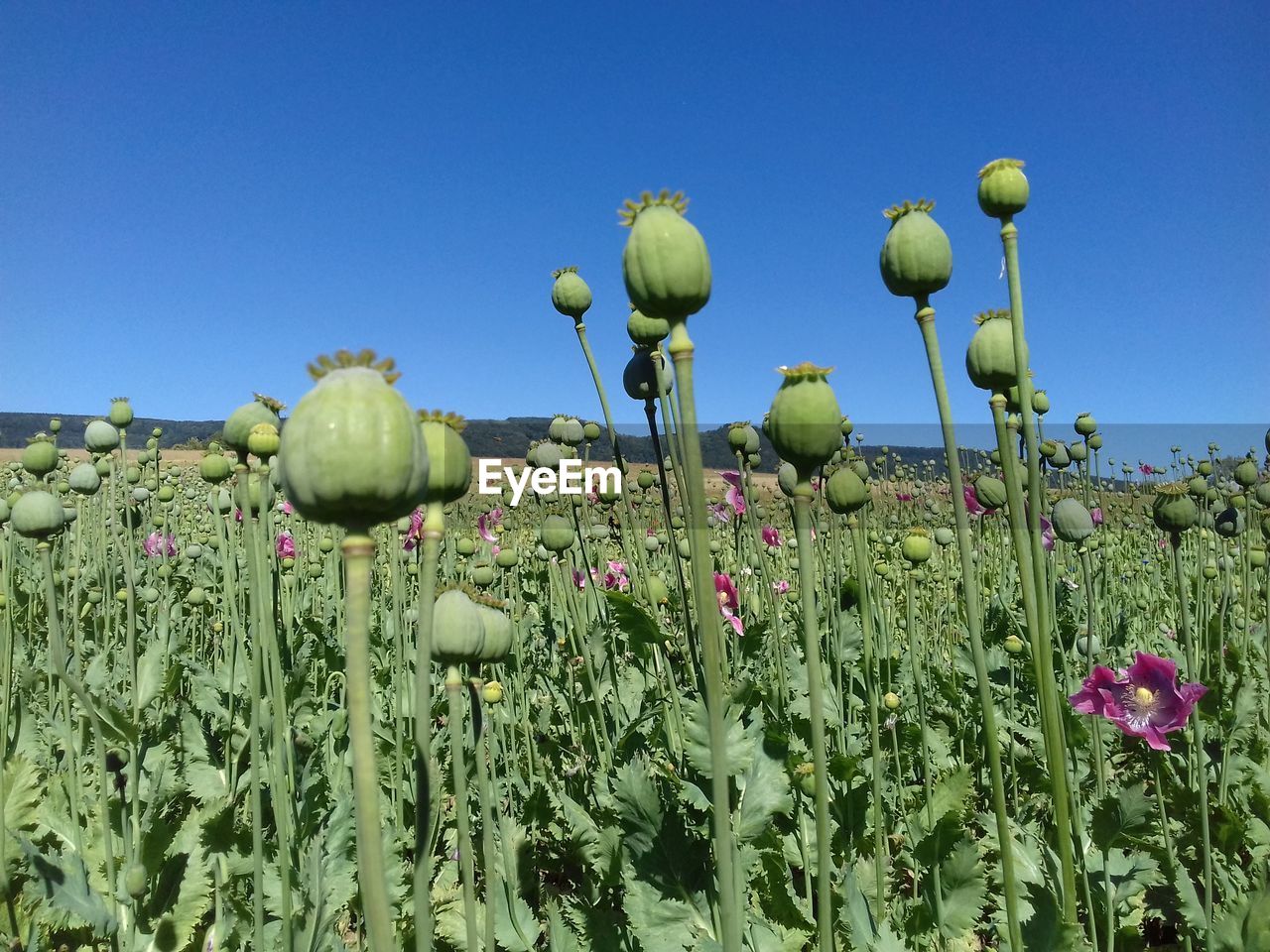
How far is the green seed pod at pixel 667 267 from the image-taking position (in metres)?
0.98

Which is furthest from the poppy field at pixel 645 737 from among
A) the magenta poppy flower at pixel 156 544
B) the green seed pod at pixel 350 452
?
the magenta poppy flower at pixel 156 544

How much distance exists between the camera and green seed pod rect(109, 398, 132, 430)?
2994 mm

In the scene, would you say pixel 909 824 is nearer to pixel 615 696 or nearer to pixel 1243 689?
pixel 615 696

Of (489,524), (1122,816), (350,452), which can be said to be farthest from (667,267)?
(489,524)

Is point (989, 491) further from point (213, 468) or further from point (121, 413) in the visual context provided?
point (121, 413)

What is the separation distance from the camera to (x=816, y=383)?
1134 millimetres

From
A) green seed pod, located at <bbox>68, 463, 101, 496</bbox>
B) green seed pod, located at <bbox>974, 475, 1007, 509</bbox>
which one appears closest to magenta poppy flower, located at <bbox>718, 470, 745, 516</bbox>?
green seed pod, located at <bbox>974, 475, 1007, 509</bbox>

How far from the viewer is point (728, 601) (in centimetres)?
322

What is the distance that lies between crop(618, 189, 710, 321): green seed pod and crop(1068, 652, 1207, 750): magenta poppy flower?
65.9 inches

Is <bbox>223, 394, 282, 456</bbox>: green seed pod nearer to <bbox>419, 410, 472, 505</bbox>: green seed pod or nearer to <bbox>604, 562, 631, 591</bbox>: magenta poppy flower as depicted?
<bbox>419, 410, 472, 505</bbox>: green seed pod

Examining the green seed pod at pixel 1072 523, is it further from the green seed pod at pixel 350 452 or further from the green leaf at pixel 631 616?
the green seed pod at pixel 350 452

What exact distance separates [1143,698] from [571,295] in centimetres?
191

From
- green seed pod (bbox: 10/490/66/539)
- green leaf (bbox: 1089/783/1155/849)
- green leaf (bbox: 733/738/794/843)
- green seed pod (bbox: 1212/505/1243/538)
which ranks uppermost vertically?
green seed pod (bbox: 10/490/66/539)

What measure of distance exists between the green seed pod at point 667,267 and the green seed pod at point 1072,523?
212cm
